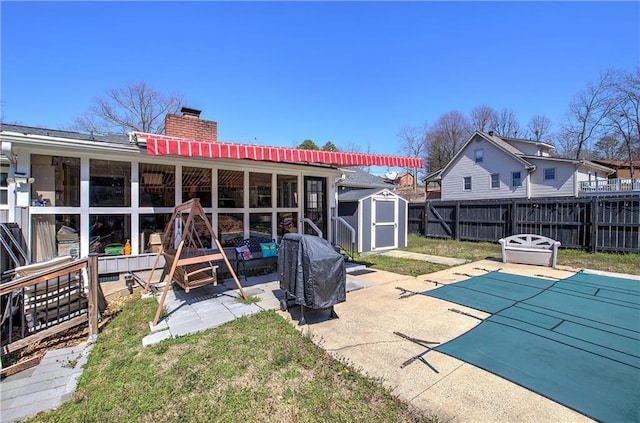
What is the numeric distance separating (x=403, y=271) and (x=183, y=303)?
17.6 ft

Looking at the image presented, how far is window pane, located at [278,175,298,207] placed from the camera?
785 centimetres

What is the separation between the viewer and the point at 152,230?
20.5 ft

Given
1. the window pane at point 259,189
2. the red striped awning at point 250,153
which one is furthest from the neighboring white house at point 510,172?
the window pane at point 259,189

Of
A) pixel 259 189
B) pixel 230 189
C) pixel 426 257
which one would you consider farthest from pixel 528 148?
pixel 230 189

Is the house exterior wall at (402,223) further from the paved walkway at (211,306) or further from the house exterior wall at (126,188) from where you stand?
the paved walkway at (211,306)

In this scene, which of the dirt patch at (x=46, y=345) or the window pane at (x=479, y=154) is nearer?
the dirt patch at (x=46, y=345)

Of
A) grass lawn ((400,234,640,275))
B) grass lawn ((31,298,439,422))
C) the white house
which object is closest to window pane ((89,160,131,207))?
the white house

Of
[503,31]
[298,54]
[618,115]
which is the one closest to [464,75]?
[503,31]

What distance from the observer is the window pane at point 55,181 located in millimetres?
5188

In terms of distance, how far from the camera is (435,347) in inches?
138

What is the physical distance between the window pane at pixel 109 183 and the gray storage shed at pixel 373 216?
7289mm

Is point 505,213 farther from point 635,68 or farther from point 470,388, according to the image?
point 635,68

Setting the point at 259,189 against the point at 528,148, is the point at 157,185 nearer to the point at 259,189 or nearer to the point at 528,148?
the point at 259,189

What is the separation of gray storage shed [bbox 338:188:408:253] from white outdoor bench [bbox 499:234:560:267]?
13.2 feet
